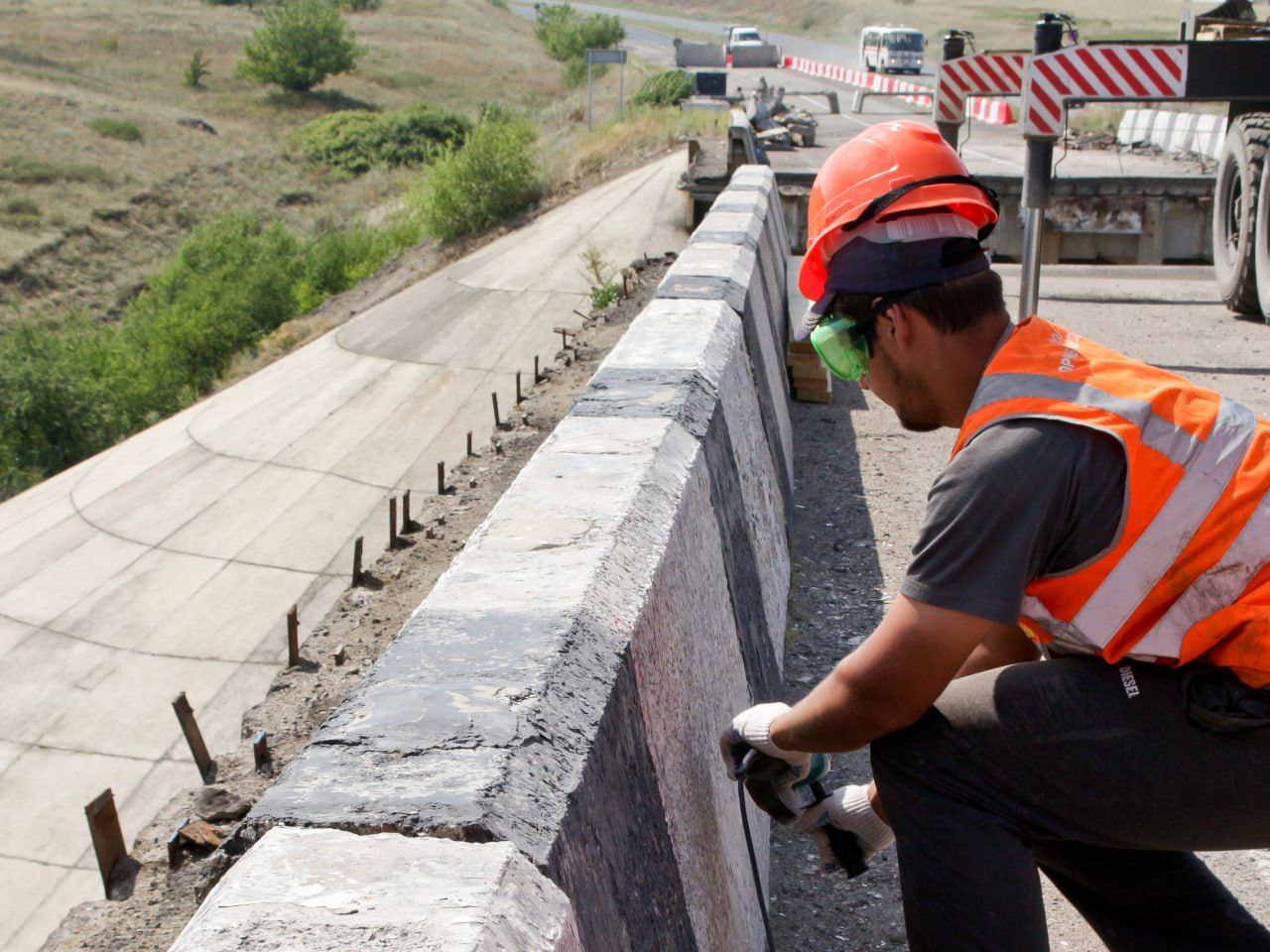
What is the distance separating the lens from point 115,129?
2357 inches

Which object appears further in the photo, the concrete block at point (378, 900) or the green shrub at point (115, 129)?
the green shrub at point (115, 129)

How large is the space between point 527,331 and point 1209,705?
2042 centimetres

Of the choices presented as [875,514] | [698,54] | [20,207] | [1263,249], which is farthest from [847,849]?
[698,54]

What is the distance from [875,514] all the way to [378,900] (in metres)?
4.70

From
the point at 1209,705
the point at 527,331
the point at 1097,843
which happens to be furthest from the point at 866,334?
the point at 527,331

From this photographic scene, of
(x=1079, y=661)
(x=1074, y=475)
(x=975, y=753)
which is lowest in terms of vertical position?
(x=975, y=753)

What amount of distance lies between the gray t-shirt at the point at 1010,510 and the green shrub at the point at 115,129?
64586mm

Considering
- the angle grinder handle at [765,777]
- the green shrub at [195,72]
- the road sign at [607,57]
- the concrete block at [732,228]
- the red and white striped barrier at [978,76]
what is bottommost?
the green shrub at [195,72]

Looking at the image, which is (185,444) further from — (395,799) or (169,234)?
(169,234)

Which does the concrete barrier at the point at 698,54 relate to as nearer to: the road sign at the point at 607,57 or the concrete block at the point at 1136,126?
the road sign at the point at 607,57

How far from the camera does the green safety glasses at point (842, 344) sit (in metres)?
2.35

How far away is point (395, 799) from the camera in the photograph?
167cm

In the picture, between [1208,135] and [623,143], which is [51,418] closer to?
[623,143]

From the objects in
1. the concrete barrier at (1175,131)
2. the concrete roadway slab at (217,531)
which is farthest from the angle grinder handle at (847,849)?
the concrete barrier at (1175,131)
